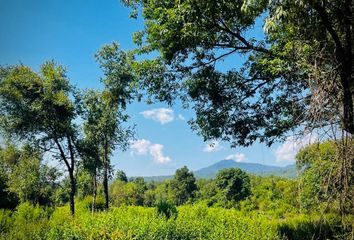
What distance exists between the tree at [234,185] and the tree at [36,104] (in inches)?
1922

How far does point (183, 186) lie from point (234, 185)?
54.3ft

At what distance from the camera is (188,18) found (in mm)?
8141

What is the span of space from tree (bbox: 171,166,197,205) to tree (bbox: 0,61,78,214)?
60.4 metres

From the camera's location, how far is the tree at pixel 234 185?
66931 millimetres

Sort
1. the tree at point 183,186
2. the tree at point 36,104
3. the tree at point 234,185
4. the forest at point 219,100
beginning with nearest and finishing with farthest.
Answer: the forest at point 219,100 < the tree at point 36,104 < the tree at point 234,185 < the tree at point 183,186

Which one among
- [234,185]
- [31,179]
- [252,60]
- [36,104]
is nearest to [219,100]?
[252,60]

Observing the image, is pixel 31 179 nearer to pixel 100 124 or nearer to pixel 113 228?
pixel 100 124

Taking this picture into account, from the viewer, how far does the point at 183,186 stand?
80.9 meters

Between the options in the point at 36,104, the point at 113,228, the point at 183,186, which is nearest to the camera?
the point at 113,228

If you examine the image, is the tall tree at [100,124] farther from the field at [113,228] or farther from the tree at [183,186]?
the tree at [183,186]

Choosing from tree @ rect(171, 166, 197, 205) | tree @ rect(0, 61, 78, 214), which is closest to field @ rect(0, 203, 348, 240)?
tree @ rect(0, 61, 78, 214)

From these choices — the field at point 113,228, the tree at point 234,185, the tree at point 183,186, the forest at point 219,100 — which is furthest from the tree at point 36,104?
the tree at point 183,186

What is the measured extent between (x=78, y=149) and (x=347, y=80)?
2038 centimetres

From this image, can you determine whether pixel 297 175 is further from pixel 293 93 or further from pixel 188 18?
pixel 293 93
